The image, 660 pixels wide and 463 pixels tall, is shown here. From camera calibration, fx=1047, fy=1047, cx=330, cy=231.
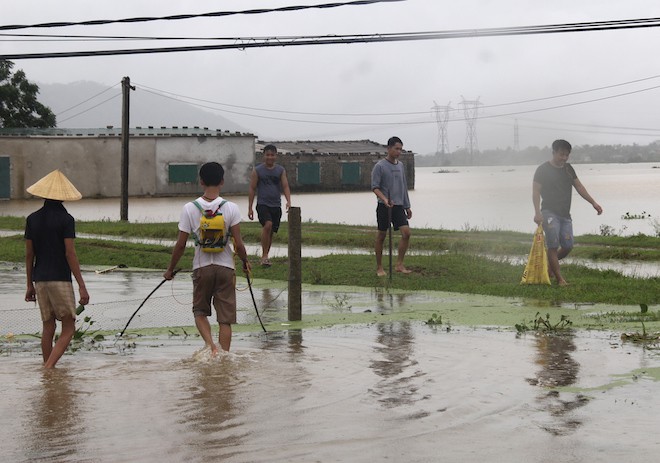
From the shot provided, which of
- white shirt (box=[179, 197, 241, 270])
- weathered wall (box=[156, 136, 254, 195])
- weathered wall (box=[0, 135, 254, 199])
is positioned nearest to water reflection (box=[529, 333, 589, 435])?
white shirt (box=[179, 197, 241, 270])

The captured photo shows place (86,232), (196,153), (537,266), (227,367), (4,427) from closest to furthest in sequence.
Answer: (4,427), (227,367), (537,266), (86,232), (196,153)

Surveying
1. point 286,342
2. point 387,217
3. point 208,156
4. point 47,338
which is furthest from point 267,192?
point 208,156

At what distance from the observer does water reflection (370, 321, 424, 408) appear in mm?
7711

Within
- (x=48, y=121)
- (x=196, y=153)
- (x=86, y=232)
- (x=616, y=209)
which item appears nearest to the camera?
(x=86, y=232)

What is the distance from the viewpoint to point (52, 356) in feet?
29.3

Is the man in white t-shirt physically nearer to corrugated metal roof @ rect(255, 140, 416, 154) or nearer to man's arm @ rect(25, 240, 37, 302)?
man's arm @ rect(25, 240, 37, 302)

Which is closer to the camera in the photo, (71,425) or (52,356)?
(71,425)

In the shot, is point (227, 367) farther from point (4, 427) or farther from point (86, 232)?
point (86, 232)

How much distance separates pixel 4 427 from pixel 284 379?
2.40m

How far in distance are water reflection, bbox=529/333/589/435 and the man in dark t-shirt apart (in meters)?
3.96

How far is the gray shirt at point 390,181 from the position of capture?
1584 centimetres

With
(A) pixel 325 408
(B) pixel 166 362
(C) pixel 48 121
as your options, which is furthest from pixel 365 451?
(C) pixel 48 121

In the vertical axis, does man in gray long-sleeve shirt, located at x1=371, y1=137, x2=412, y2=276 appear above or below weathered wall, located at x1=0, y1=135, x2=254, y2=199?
below

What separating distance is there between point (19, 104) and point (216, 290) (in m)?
65.9
